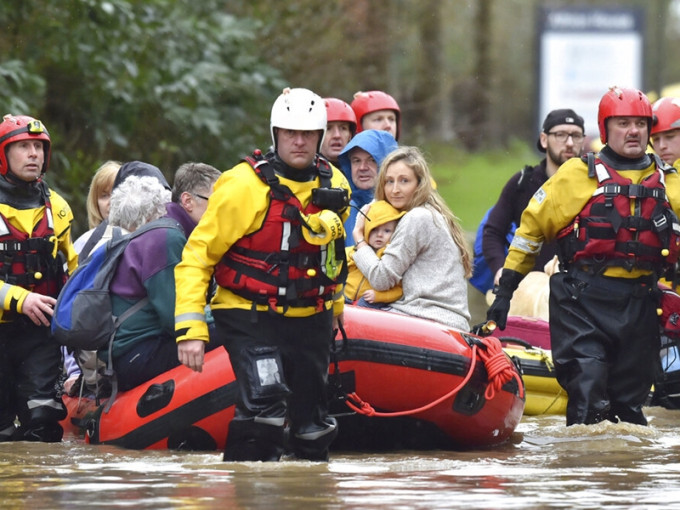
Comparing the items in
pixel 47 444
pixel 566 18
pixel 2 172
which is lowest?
pixel 47 444

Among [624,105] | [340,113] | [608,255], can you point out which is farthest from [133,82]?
[608,255]

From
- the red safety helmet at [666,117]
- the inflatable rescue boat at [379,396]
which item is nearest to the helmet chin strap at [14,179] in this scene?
the inflatable rescue boat at [379,396]

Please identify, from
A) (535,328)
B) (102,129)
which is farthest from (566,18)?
(535,328)

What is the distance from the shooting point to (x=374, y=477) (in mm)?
6371

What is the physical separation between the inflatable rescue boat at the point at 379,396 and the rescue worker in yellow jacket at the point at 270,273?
624 millimetres

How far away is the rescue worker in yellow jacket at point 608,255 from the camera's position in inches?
304

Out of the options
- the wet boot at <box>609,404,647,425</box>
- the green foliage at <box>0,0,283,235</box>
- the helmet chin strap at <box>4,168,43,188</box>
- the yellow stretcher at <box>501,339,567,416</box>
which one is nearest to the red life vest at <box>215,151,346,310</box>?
the helmet chin strap at <box>4,168,43,188</box>

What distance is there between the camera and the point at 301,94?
22.2 feet

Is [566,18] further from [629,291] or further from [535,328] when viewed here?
[629,291]

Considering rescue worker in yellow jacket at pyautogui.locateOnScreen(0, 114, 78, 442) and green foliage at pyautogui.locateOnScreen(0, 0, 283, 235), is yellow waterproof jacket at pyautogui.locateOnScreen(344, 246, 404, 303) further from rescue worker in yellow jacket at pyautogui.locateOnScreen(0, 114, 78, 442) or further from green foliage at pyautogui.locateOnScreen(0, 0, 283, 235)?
green foliage at pyautogui.locateOnScreen(0, 0, 283, 235)

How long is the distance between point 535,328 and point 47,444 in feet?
11.6

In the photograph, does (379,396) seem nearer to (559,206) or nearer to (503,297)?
(503,297)

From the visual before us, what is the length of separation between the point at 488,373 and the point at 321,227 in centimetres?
159

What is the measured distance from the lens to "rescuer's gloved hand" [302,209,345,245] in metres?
6.69
